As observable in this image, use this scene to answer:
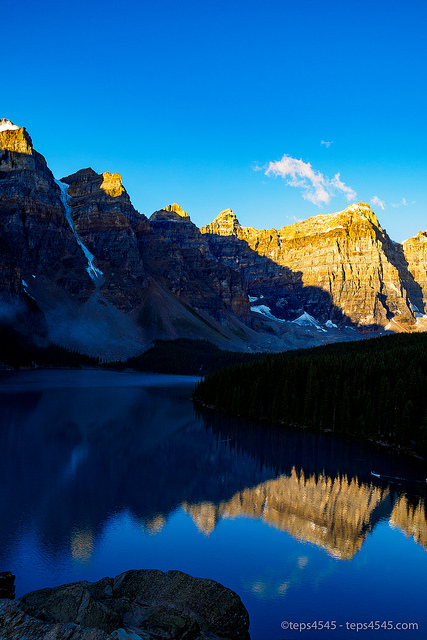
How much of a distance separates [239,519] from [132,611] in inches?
740

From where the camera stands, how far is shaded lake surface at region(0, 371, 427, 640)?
23.1 meters

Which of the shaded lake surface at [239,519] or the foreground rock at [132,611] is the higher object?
the foreground rock at [132,611]

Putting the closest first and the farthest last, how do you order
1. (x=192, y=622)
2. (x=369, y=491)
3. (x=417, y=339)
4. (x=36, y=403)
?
(x=192, y=622) → (x=369, y=491) → (x=36, y=403) → (x=417, y=339)

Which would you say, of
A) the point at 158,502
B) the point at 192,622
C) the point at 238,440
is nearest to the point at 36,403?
the point at 238,440

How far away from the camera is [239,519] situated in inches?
1335

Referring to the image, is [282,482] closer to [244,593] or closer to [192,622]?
[244,593]

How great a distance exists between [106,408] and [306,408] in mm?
37155

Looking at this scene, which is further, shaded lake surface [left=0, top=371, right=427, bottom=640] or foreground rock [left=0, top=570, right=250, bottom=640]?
shaded lake surface [left=0, top=371, right=427, bottom=640]

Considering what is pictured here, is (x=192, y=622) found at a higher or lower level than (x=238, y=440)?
higher

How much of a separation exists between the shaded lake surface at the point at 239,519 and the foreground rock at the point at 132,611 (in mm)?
3146

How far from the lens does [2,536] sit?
2808 cm

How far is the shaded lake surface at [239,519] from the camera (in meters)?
23.1

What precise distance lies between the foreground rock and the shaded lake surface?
3.15 m

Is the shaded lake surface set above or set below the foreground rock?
below
